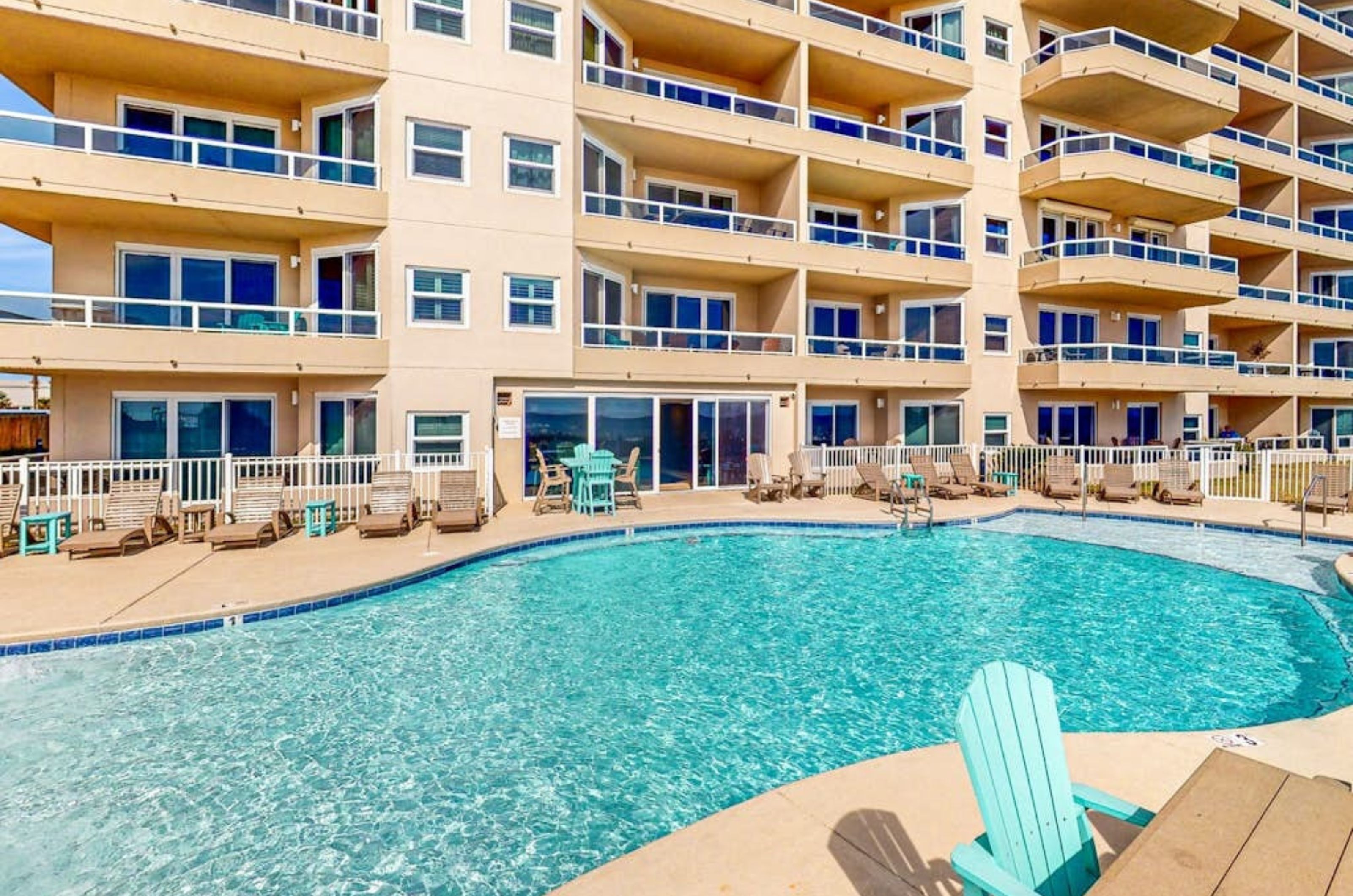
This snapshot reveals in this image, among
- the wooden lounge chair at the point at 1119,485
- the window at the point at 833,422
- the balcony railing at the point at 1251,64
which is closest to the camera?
the wooden lounge chair at the point at 1119,485

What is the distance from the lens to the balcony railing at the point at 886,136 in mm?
19312

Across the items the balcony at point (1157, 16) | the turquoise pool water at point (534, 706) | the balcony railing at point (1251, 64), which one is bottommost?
the turquoise pool water at point (534, 706)

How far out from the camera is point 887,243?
Result: 20.7m

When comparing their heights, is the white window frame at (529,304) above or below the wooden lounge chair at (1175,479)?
above

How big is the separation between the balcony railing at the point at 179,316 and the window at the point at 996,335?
18.4m

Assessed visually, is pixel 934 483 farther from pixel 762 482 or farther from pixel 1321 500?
pixel 1321 500

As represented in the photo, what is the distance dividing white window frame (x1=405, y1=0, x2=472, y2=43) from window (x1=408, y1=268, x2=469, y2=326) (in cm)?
528

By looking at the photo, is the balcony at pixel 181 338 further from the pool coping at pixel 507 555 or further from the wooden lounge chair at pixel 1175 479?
the wooden lounge chair at pixel 1175 479

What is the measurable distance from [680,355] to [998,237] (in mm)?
12309

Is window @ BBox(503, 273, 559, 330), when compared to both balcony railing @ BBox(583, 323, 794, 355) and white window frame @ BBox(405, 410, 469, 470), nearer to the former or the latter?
balcony railing @ BBox(583, 323, 794, 355)

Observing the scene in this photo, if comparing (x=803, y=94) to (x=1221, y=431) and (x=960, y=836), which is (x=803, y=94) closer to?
(x=960, y=836)

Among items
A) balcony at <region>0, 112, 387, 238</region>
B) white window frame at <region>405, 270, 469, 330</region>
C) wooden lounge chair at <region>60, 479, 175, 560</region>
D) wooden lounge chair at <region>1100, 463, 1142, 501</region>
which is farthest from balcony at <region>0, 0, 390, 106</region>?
wooden lounge chair at <region>1100, 463, 1142, 501</region>

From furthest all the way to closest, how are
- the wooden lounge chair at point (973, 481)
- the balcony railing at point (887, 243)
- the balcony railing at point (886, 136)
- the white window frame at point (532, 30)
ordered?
the balcony railing at point (887, 243)
the balcony railing at point (886, 136)
the wooden lounge chair at point (973, 481)
the white window frame at point (532, 30)

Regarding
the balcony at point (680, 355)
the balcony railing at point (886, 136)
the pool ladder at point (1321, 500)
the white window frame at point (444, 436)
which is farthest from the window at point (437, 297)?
the pool ladder at point (1321, 500)
